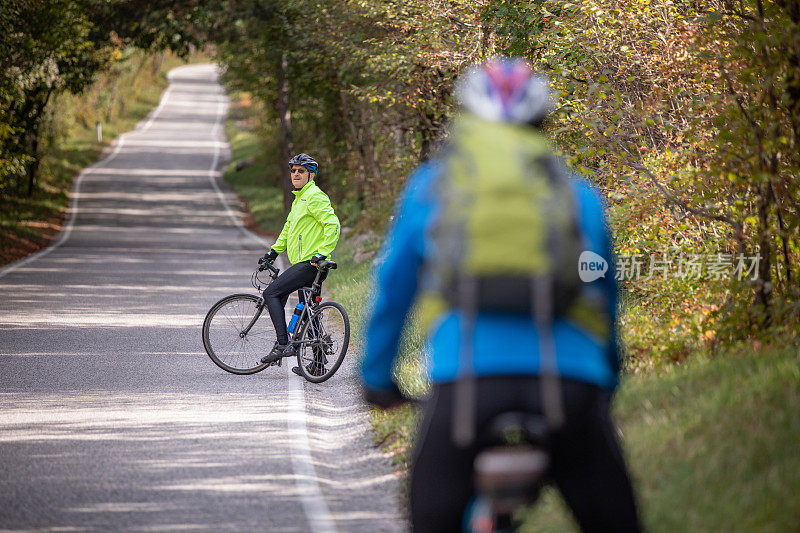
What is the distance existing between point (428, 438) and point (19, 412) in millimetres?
6151

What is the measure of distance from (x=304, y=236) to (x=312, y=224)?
0.48 feet

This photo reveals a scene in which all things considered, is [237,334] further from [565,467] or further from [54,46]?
[54,46]

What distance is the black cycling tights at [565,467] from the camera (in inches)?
116

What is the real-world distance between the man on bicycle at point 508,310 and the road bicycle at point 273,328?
259 inches

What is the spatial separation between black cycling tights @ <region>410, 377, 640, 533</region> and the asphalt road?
2.71 meters

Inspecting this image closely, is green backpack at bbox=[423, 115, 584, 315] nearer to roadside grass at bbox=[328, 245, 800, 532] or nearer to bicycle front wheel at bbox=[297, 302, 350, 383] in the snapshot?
roadside grass at bbox=[328, 245, 800, 532]

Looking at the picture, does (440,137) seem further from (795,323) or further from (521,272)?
(521,272)

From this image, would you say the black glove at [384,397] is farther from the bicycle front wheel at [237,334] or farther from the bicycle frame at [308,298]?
the bicycle front wheel at [237,334]

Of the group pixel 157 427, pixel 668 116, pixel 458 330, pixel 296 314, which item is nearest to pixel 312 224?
pixel 296 314

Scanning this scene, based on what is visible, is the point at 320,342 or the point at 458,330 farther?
the point at 320,342

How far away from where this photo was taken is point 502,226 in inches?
112

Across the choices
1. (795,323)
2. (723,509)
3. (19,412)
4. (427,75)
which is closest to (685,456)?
(723,509)

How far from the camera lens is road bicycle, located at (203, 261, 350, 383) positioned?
9.77m

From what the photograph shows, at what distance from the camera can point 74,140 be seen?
5619 cm
